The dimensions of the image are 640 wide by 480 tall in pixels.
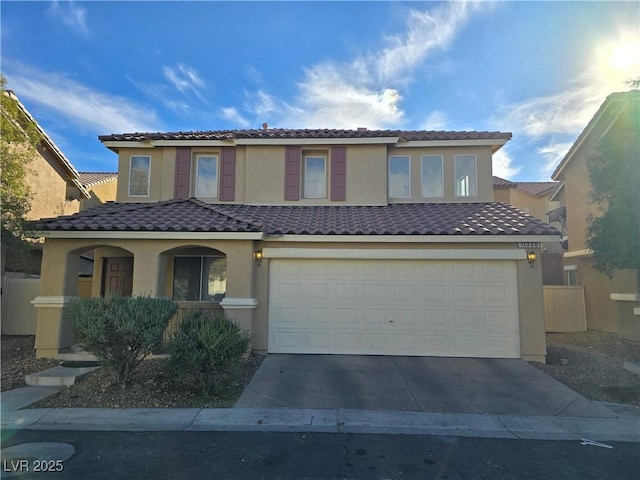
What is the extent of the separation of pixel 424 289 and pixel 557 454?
5244 mm

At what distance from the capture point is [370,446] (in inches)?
205

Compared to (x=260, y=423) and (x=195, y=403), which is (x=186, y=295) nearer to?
(x=195, y=403)

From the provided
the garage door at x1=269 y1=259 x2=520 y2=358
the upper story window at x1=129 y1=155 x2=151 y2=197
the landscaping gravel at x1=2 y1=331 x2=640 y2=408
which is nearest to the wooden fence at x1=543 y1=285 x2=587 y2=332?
the landscaping gravel at x1=2 y1=331 x2=640 y2=408

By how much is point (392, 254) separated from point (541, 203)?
19.8m

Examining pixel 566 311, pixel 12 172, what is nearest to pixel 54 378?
pixel 12 172

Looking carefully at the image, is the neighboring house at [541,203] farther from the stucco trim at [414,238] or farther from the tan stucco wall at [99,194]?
the tan stucco wall at [99,194]

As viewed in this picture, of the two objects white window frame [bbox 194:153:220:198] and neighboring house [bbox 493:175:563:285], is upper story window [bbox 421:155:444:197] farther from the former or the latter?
white window frame [bbox 194:153:220:198]

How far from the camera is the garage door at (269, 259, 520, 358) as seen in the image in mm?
9891

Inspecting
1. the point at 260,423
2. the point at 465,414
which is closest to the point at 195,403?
the point at 260,423

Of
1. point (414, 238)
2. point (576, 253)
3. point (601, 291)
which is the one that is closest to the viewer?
point (414, 238)

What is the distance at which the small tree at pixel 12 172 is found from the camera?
9031mm

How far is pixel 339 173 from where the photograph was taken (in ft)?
42.0

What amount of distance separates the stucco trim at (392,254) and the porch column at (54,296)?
474cm

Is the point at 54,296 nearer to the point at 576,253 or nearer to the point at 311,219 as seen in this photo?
the point at 311,219
